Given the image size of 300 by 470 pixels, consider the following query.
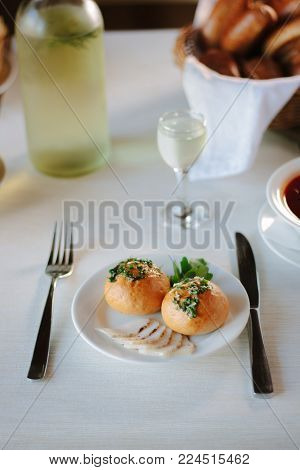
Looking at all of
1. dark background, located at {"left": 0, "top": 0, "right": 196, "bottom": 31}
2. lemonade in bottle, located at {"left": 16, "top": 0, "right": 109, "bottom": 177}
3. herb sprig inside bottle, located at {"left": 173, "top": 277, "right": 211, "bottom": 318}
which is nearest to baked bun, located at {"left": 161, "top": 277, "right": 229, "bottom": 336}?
herb sprig inside bottle, located at {"left": 173, "top": 277, "right": 211, "bottom": 318}

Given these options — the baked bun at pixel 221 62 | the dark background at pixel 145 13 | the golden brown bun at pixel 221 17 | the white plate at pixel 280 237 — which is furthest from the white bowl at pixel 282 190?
the dark background at pixel 145 13

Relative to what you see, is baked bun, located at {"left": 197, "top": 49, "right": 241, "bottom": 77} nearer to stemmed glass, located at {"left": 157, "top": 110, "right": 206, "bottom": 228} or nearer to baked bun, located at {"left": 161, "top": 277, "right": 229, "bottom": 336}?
stemmed glass, located at {"left": 157, "top": 110, "right": 206, "bottom": 228}

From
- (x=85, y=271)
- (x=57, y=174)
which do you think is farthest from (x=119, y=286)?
(x=57, y=174)

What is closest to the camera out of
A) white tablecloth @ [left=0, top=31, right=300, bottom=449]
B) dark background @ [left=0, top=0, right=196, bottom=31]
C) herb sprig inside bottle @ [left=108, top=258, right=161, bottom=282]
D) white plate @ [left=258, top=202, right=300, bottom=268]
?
white tablecloth @ [left=0, top=31, right=300, bottom=449]

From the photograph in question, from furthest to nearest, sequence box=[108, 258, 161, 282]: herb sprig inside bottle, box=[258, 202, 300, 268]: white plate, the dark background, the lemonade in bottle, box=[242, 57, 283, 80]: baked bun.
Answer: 1. the dark background
2. box=[242, 57, 283, 80]: baked bun
3. the lemonade in bottle
4. box=[258, 202, 300, 268]: white plate
5. box=[108, 258, 161, 282]: herb sprig inside bottle

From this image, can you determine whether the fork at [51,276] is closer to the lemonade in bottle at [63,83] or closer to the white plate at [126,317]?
the white plate at [126,317]

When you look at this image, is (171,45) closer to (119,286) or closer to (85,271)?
(85,271)

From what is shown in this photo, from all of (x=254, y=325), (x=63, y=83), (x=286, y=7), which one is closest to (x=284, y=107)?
(x=286, y=7)
